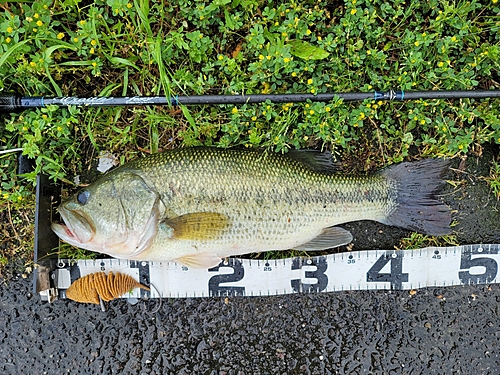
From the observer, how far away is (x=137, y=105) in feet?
8.61

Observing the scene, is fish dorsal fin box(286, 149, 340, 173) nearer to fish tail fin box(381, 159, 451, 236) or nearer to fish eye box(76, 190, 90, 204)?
fish tail fin box(381, 159, 451, 236)

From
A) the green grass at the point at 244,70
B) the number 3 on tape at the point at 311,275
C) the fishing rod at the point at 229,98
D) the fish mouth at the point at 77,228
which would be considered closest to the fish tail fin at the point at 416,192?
the green grass at the point at 244,70

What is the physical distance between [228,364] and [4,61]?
2.51m

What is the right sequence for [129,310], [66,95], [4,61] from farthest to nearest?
1. [129,310]
2. [66,95]
3. [4,61]

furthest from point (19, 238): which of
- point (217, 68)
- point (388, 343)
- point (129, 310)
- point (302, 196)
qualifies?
point (388, 343)

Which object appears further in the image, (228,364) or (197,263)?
(228,364)

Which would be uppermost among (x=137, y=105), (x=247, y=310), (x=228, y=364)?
(x=137, y=105)

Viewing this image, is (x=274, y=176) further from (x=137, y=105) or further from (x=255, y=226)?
(x=137, y=105)

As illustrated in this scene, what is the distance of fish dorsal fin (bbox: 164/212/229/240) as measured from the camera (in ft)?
7.92

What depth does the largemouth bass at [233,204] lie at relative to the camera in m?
2.42

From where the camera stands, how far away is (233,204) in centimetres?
247

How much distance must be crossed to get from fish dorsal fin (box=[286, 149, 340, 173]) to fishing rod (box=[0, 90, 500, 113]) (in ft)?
1.16

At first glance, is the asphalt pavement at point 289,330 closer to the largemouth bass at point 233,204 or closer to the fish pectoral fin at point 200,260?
the largemouth bass at point 233,204

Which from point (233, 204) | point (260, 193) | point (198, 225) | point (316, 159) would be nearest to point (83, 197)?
point (198, 225)
